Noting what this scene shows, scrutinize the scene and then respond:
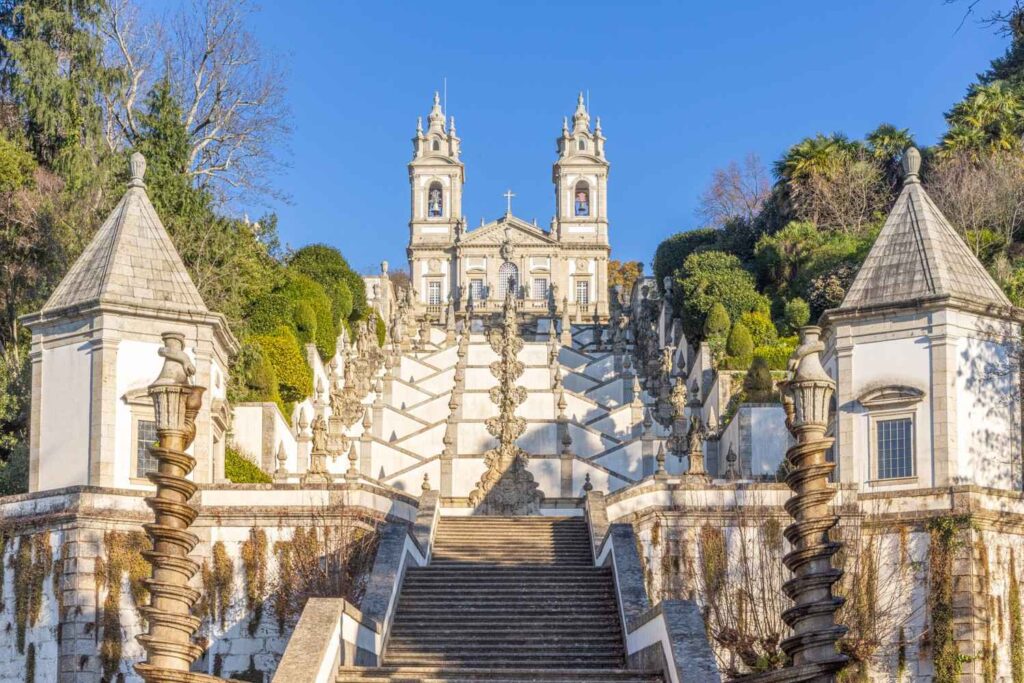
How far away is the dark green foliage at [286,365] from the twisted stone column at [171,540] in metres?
23.0

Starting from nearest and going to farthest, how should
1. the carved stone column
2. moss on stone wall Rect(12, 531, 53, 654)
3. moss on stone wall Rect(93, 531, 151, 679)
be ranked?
the carved stone column
moss on stone wall Rect(93, 531, 151, 679)
moss on stone wall Rect(12, 531, 53, 654)

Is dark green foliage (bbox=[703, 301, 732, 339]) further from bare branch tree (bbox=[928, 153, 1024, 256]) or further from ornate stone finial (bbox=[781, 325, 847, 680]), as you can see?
ornate stone finial (bbox=[781, 325, 847, 680])

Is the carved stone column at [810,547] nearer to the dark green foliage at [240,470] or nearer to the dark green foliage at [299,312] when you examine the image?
the dark green foliage at [240,470]

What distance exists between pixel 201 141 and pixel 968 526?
23.2 metres

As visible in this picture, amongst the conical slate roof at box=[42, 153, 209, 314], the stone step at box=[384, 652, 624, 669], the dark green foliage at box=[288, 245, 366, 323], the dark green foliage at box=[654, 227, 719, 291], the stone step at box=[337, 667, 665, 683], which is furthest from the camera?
the dark green foliage at box=[654, 227, 719, 291]

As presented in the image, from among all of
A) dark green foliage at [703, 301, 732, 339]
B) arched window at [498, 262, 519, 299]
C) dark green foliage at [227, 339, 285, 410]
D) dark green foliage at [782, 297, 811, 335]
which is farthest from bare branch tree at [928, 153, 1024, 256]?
arched window at [498, 262, 519, 299]

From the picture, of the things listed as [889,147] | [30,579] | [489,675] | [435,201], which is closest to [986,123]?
[889,147]

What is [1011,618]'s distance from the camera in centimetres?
2605

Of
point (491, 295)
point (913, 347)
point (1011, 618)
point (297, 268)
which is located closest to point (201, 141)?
point (297, 268)

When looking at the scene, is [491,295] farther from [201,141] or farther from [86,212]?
[86,212]

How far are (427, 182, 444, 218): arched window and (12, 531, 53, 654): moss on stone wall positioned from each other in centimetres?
6170

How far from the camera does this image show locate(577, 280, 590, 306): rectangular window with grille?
83.8m

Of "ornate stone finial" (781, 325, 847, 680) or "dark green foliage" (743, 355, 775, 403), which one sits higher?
"dark green foliage" (743, 355, 775, 403)

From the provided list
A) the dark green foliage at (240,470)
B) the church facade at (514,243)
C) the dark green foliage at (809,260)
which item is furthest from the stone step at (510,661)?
the church facade at (514,243)
